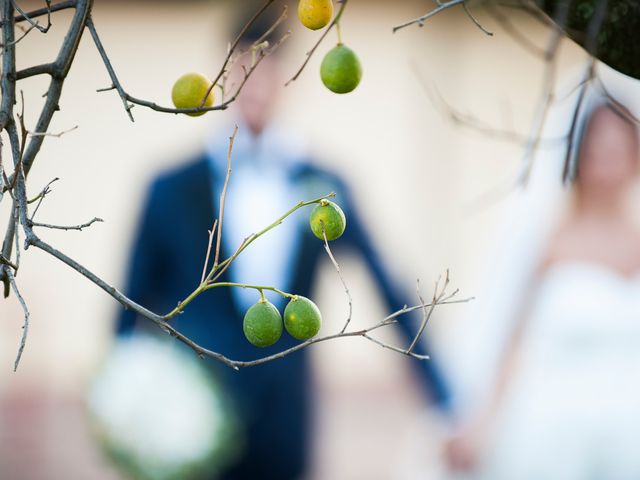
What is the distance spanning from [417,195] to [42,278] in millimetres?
2574

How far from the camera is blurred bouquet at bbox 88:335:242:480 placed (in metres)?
2.66

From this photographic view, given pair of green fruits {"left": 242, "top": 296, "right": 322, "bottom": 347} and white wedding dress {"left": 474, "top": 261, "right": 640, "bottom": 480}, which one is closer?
pair of green fruits {"left": 242, "top": 296, "right": 322, "bottom": 347}

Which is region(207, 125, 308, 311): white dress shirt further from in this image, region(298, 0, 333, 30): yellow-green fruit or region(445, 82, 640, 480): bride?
region(298, 0, 333, 30): yellow-green fruit

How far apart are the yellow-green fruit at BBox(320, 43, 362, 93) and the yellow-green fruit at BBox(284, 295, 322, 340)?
223 millimetres

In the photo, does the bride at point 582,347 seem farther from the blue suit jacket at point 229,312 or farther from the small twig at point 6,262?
the small twig at point 6,262


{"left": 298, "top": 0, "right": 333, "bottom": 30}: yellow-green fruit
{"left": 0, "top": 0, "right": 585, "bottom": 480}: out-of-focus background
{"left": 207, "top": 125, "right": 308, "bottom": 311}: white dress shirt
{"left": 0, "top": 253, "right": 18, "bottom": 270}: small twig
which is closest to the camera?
{"left": 0, "top": 253, "right": 18, "bottom": 270}: small twig

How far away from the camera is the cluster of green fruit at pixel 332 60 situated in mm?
1109

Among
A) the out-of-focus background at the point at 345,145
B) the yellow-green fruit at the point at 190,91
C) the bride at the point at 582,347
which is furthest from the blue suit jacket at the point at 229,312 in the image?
the out-of-focus background at the point at 345,145

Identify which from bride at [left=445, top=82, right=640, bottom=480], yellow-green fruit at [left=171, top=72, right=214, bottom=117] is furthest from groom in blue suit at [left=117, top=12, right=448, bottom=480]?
yellow-green fruit at [left=171, top=72, right=214, bottom=117]

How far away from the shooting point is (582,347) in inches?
132

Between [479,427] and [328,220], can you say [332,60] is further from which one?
[479,427]

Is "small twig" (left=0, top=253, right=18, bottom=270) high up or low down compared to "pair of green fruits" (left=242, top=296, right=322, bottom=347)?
down

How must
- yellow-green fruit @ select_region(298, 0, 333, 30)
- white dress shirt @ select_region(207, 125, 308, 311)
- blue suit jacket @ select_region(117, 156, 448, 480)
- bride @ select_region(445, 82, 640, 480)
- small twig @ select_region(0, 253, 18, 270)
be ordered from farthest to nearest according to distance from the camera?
bride @ select_region(445, 82, 640, 480), white dress shirt @ select_region(207, 125, 308, 311), blue suit jacket @ select_region(117, 156, 448, 480), yellow-green fruit @ select_region(298, 0, 333, 30), small twig @ select_region(0, 253, 18, 270)

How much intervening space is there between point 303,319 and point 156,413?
1.72 metres
